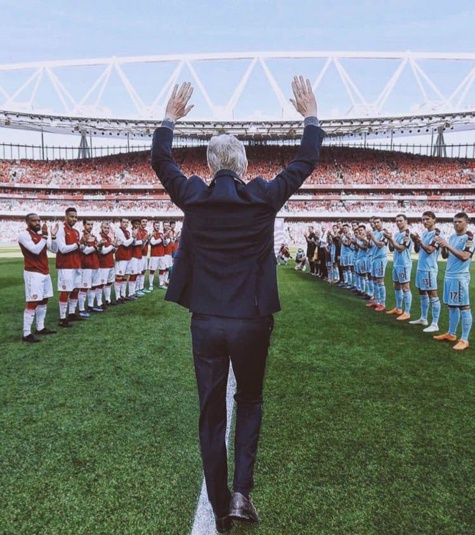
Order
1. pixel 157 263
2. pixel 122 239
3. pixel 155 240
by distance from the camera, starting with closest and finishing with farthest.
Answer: pixel 122 239 → pixel 155 240 → pixel 157 263

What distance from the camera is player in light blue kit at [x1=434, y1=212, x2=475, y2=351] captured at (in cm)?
702

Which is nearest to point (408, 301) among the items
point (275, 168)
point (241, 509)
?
point (241, 509)

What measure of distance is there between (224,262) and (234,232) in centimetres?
17

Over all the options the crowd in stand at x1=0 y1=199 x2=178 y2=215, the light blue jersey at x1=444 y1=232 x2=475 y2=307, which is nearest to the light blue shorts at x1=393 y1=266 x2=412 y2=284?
the light blue jersey at x1=444 y1=232 x2=475 y2=307

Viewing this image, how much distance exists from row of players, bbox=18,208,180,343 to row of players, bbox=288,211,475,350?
6.09 meters

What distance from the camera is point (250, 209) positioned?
2.31 m

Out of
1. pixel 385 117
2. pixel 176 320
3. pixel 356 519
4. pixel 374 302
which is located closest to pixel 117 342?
pixel 176 320

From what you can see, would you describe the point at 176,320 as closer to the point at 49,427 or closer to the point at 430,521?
the point at 49,427

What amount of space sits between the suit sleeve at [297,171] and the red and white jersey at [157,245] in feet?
40.6

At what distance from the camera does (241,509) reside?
8.57ft

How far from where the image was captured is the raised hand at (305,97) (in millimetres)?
2498

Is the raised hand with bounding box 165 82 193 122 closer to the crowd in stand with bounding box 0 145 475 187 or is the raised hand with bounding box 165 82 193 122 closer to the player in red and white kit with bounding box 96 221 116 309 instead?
the player in red and white kit with bounding box 96 221 116 309

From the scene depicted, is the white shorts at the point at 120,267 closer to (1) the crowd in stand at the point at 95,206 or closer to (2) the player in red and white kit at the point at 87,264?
(2) the player in red and white kit at the point at 87,264

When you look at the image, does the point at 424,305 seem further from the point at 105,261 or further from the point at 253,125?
the point at 253,125
